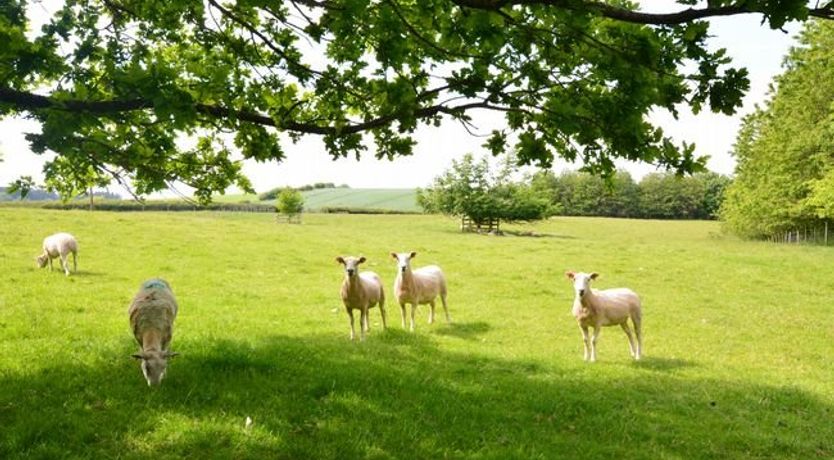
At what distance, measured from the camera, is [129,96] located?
19.5 feet

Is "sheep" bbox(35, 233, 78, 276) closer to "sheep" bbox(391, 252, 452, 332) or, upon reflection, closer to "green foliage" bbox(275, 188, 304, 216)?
"sheep" bbox(391, 252, 452, 332)

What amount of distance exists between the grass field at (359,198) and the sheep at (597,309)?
88.6 metres

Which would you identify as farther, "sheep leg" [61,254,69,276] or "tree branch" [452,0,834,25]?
"sheep leg" [61,254,69,276]

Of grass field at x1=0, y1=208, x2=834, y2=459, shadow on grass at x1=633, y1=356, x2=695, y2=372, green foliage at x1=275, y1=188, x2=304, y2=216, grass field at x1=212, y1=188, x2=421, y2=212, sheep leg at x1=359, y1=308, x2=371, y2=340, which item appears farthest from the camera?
grass field at x1=212, y1=188, x2=421, y2=212

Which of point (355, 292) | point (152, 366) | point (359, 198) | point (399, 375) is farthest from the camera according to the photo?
point (359, 198)

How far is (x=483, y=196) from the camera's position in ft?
221

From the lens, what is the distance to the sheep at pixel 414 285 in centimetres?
1659

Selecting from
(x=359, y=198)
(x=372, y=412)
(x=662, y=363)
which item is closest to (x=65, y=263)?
(x=372, y=412)

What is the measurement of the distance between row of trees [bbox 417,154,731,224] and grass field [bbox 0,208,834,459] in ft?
11.8

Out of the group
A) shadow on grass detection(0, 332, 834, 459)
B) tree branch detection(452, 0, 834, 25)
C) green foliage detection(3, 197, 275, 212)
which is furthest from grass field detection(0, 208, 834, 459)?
green foliage detection(3, 197, 275, 212)

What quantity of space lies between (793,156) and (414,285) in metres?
47.4

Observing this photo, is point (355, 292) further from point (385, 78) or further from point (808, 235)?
point (808, 235)

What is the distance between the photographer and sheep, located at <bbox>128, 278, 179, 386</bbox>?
9141 millimetres

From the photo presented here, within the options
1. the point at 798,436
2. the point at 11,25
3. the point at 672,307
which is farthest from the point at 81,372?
the point at 672,307
